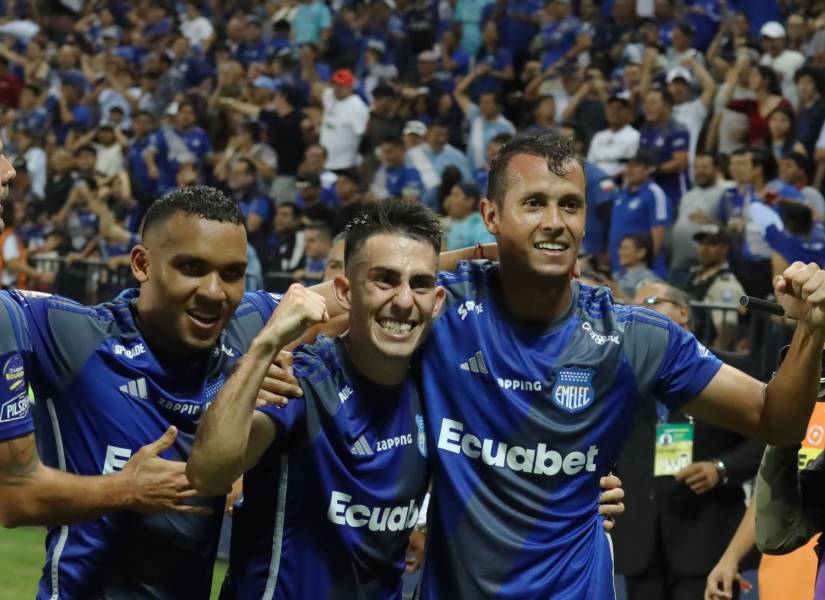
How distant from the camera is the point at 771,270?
11000 millimetres

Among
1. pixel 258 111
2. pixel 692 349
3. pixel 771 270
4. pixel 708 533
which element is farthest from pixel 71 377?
pixel 258 111

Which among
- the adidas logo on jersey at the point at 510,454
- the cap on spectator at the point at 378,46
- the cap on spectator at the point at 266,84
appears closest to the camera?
the adidas logo on jersey at the point at 510,454

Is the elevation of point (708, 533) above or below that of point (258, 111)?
below

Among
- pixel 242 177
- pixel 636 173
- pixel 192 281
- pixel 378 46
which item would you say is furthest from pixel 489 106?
pixel 192 281

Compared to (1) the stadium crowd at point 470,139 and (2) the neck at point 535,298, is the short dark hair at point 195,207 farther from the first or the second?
(1) the stadium crowd at point 470,139

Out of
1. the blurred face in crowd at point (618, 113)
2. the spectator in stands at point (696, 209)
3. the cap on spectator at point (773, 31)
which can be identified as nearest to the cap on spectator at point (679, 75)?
the blurred face in crowd at point (618, 113)

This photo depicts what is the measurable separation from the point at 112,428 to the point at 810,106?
34.0ft

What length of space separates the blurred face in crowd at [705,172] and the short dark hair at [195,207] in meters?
8.66

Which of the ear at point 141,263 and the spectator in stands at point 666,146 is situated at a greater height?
the spectator in stands at point 666,146

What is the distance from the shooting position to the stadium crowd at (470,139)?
10.0 metres

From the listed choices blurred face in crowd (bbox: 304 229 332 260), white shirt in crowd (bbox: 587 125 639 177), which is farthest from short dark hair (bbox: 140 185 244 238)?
white shirt in crowd (bbox: 587 125 639 177)

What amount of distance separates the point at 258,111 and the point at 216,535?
1427 centimetres

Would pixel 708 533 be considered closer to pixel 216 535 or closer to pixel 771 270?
pixel 216 535

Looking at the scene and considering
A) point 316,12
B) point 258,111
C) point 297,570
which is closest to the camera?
point 297,570
